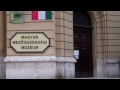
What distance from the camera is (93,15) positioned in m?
18.8

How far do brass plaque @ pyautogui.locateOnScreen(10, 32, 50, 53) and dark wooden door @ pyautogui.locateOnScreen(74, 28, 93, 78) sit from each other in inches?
159

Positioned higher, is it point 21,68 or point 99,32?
point 99,32

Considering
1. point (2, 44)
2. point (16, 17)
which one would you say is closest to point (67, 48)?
point (16, 17)

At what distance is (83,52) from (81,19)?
2023mm

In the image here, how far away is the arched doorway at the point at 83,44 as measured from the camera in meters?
18.1

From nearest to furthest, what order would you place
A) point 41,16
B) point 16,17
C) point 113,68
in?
point 41,16
point 16,17
point 113,68

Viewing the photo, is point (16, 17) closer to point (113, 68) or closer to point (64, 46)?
point (64, 46)

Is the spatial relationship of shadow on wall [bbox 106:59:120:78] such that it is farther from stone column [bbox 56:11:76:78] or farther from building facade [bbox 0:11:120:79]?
stone column [bbox 56:11:76:78]

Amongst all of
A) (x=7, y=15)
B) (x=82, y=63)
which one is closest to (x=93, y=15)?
(x=82, y=63)

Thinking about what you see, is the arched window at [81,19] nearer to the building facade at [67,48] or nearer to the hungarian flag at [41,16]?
the building facade at [67,48]

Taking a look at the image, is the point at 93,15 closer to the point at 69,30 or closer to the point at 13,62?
the point at 69,30

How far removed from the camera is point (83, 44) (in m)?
18.5

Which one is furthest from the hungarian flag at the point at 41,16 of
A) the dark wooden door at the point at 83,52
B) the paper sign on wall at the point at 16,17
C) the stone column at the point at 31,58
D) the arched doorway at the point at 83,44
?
the dark wooden door at the point at 83,52
